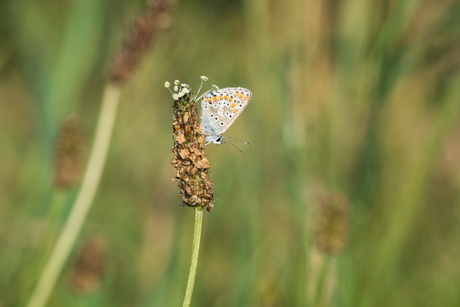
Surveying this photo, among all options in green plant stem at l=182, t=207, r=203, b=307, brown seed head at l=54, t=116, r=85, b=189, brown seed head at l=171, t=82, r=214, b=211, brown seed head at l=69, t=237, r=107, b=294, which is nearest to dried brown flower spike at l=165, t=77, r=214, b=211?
brown seed head at l=171, t=82, r=214, b=211

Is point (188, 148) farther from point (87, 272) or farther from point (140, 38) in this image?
point (87, 272)

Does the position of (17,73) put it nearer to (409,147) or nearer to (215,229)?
(215,229)

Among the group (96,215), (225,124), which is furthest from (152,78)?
(225,124)

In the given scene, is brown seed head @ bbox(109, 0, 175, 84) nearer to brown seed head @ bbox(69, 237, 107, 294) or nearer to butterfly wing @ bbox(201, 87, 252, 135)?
butterfly wing @ bbox(201, 87, 252, 135)

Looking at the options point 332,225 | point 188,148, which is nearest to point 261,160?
point 332,225

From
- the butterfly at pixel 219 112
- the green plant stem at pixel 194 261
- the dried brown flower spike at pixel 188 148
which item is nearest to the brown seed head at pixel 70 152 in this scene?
the butterfly at pixel 219 112

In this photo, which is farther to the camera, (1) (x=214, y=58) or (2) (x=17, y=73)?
(2) (x=17, y=73)

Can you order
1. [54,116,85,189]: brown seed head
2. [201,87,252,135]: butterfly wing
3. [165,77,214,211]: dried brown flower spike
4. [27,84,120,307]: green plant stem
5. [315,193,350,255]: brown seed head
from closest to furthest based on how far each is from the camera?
[165,77,214,211]: dried brown flower spike, [27,84,120,307]: green plant stem, [54,116,85,189]: brown seed head, [201,87,252,135]: butterfly wing, [315,193,350,255]: brown seed head
